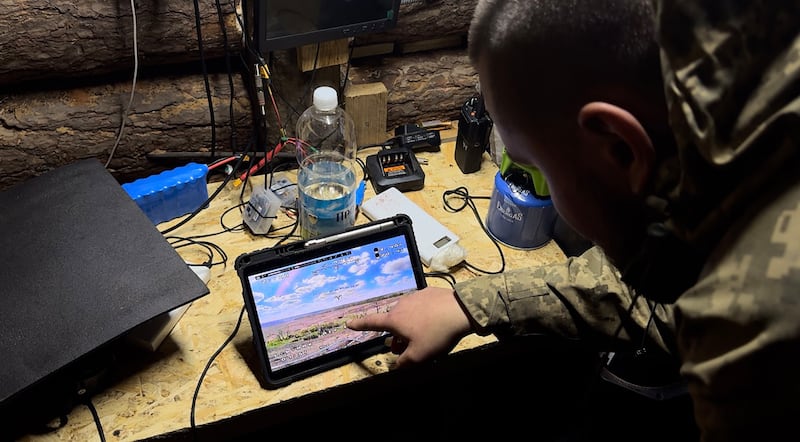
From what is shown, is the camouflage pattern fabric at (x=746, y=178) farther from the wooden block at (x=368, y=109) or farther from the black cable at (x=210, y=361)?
the wooden block at (x=368, y=109)

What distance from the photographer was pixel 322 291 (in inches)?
Answer: 37.4

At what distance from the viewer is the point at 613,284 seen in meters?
0.88

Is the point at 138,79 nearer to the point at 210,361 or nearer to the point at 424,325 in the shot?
the point at 210,361

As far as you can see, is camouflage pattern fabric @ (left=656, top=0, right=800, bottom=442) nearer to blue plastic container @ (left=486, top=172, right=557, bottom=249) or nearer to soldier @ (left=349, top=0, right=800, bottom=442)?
soldier @ (left=349, top=0, right=800, bottom=442)

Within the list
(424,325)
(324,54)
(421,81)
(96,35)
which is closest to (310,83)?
(324,54)

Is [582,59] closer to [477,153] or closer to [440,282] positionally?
[440,282]

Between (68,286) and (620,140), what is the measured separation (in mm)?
742

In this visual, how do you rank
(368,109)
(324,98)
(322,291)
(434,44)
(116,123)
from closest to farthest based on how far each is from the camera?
(322,291) < (324,98) < (116,123) < (368,109) < (434,44)

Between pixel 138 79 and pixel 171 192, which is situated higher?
pixel 138 79

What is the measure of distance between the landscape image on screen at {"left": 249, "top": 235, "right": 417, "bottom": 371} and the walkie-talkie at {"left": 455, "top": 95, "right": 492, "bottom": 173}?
38cm

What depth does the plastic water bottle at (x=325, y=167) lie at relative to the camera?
3.51 feet

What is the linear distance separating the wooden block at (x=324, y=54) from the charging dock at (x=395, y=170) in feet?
0.71

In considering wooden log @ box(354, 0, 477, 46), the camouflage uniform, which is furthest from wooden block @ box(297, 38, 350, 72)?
the camouflage uniform

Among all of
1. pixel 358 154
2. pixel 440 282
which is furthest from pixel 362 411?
pixel 358 154
